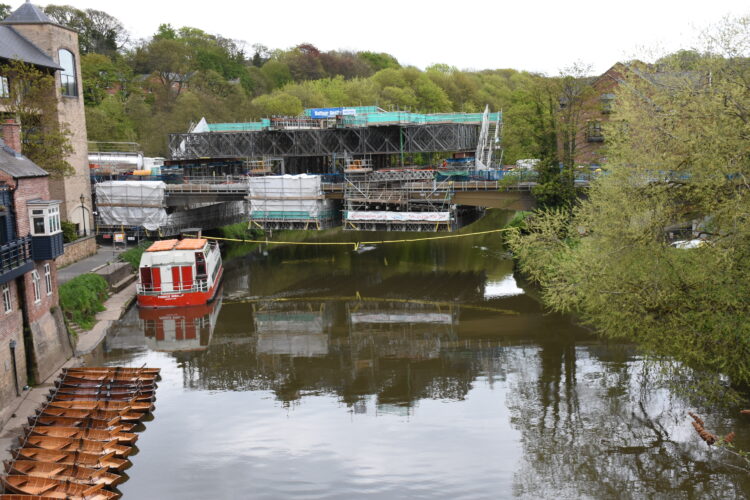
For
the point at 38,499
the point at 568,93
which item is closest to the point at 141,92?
the point at 568,93

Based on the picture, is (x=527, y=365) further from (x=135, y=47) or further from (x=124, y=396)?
(x=135, y=47)

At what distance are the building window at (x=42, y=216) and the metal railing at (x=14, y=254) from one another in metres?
0.62

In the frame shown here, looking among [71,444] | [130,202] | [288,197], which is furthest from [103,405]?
[130,202]

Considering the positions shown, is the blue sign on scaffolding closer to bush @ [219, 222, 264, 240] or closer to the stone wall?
bush @ [219, 222, 264, 240]

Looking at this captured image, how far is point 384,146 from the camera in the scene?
5331 centimetres

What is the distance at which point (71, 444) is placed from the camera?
16766mm

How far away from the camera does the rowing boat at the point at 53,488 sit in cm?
1457

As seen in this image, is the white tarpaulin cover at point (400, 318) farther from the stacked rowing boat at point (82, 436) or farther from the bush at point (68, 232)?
the bush at point (68, 232)

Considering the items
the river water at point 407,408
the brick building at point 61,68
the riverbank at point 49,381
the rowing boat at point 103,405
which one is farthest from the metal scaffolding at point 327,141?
the rowing boat at point 103,405

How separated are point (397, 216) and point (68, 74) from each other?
75.0 feet

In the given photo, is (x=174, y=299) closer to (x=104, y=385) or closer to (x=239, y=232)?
(x=104, y=385)

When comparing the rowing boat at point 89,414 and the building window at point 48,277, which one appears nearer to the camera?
the rowing boat at point 89,414

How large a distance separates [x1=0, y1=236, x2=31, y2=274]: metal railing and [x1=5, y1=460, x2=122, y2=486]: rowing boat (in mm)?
6255

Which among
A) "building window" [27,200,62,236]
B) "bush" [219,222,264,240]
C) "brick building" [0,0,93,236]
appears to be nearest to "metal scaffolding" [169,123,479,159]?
"bush" [219,222,264,240]
